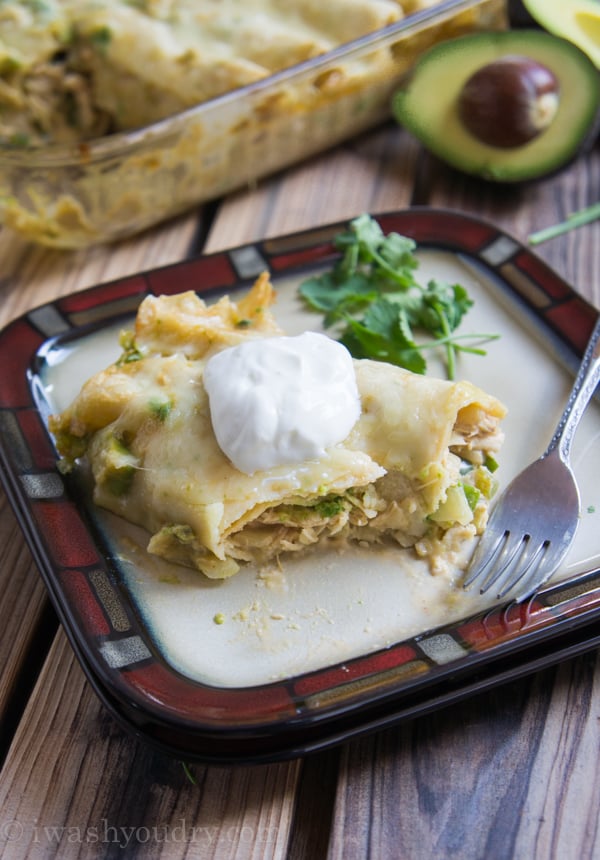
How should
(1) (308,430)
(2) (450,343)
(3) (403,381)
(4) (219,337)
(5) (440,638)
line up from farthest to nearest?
1. (2) (450,343)
2. (4) (219,337)
3. (3) (403,381)
4. (1) (308,430)
5. (5) (440,638)

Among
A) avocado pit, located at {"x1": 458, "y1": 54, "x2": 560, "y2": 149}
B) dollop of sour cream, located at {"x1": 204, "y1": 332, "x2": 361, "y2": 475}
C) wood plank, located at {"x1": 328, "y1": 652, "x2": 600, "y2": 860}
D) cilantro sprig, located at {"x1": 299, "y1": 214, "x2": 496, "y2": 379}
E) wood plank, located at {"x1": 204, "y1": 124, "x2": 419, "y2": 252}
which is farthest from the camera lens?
wood plank, located at {"x1": 204, "y1": 124, "x2": 419, "y2": 252}

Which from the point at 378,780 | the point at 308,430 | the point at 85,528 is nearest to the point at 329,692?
the point at 378,780

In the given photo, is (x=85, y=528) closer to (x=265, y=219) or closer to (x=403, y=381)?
(x=403, y=381)

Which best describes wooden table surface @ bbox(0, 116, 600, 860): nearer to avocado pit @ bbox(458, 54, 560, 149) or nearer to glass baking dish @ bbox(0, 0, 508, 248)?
glass baking dish @ bbox(0, 0, 508, 248)

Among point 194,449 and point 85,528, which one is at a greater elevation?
point 194,449

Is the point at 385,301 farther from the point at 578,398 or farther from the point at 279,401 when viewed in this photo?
the point at 279,401

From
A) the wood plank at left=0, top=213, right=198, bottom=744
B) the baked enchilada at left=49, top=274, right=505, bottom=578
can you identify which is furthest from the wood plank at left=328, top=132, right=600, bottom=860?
the wood plank at left=0, top=213, right=198, bottom=744

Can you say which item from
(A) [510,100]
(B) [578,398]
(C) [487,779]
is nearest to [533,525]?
(B) [578,398]
